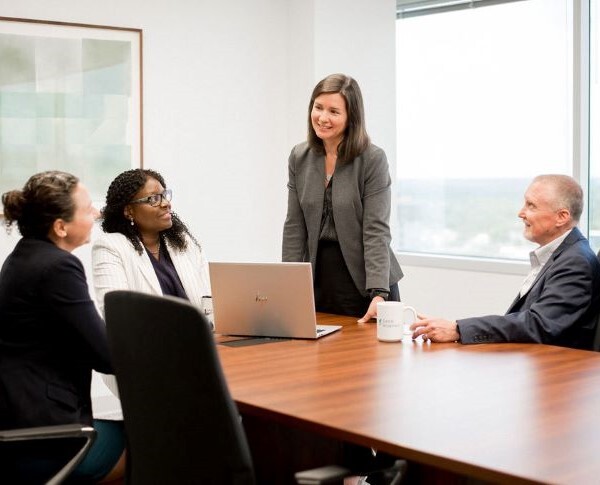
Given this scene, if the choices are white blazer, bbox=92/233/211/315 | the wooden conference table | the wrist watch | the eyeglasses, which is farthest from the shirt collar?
the eyeglasses

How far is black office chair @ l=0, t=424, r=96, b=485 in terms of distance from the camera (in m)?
1.98

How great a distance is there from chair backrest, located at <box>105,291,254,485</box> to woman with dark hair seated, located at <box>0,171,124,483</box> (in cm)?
44

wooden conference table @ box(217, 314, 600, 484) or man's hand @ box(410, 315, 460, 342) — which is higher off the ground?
man's hand @ box(410, 315, 460, 342)

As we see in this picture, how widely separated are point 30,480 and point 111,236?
110cm

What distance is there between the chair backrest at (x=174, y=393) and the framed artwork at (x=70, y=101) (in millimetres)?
2863

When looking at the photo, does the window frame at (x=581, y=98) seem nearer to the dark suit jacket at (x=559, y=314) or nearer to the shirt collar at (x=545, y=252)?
the shirt collar at (x=545, y=252)

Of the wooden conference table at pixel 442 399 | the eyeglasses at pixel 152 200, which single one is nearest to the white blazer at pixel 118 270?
the eyeglasses at pixel 152 200

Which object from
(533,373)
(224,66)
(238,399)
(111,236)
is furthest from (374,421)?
(224,66)

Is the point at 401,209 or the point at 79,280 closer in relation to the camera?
the point at 79,280

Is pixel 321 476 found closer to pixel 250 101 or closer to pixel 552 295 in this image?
pixel 552 295

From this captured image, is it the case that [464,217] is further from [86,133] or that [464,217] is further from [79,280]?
[79,280]

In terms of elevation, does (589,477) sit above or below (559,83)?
below

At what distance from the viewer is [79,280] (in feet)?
7.39

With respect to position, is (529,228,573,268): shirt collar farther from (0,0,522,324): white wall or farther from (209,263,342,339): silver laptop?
(0,0,522,324): white wall
